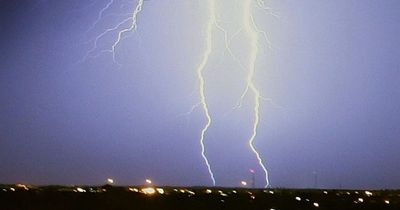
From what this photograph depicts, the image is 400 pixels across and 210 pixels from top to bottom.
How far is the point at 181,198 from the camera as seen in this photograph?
3.23 meters

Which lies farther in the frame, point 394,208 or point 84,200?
point 394,208

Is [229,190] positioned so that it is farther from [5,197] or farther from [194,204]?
[5,197]

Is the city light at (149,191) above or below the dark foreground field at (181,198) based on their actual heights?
above

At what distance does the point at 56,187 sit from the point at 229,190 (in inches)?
36.8

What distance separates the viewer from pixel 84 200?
3.16m

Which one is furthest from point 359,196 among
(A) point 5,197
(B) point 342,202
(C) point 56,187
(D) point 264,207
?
(A) point 5,197

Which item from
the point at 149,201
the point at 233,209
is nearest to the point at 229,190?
the point at 233,209

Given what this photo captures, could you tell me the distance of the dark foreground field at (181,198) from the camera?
3.15m

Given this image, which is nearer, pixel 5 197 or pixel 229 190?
pixel 5 197

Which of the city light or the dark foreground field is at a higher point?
the city light

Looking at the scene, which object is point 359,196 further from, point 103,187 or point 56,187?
point 56,187

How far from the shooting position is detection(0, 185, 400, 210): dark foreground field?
315 centimetres

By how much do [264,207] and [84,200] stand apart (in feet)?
3.16

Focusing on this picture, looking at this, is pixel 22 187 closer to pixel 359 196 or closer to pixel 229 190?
pixel 229 190
